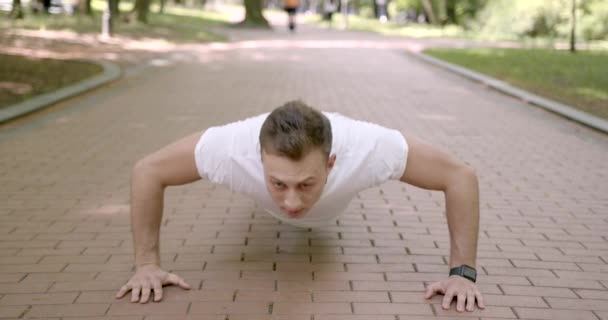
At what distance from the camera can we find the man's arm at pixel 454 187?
3.41 m

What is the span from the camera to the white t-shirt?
335 centimetres

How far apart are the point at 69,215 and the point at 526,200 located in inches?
142

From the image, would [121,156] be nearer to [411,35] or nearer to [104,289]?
[104,289]

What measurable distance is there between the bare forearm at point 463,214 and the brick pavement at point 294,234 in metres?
0.29

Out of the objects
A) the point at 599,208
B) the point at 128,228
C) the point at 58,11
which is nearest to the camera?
the point at 128,228

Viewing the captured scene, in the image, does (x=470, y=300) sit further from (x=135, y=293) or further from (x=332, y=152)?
(x=135, y=293)

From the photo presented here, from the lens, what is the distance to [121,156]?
688 centimetres

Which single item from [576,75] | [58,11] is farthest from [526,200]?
[58,11]

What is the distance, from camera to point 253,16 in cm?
3228

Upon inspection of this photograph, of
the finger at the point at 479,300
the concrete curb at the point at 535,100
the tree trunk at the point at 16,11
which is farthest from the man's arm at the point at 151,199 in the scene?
the tree trunk at the point at 16,11

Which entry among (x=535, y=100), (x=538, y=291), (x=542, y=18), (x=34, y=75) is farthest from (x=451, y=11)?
(x=538, y=291)

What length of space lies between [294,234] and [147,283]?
4.24ft

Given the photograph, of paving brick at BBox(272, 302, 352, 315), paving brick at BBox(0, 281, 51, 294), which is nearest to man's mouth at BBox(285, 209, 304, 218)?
paving brick at BBox(272, 302, 352, 315)

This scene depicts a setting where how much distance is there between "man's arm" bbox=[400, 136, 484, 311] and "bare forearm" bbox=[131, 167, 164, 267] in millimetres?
1274
